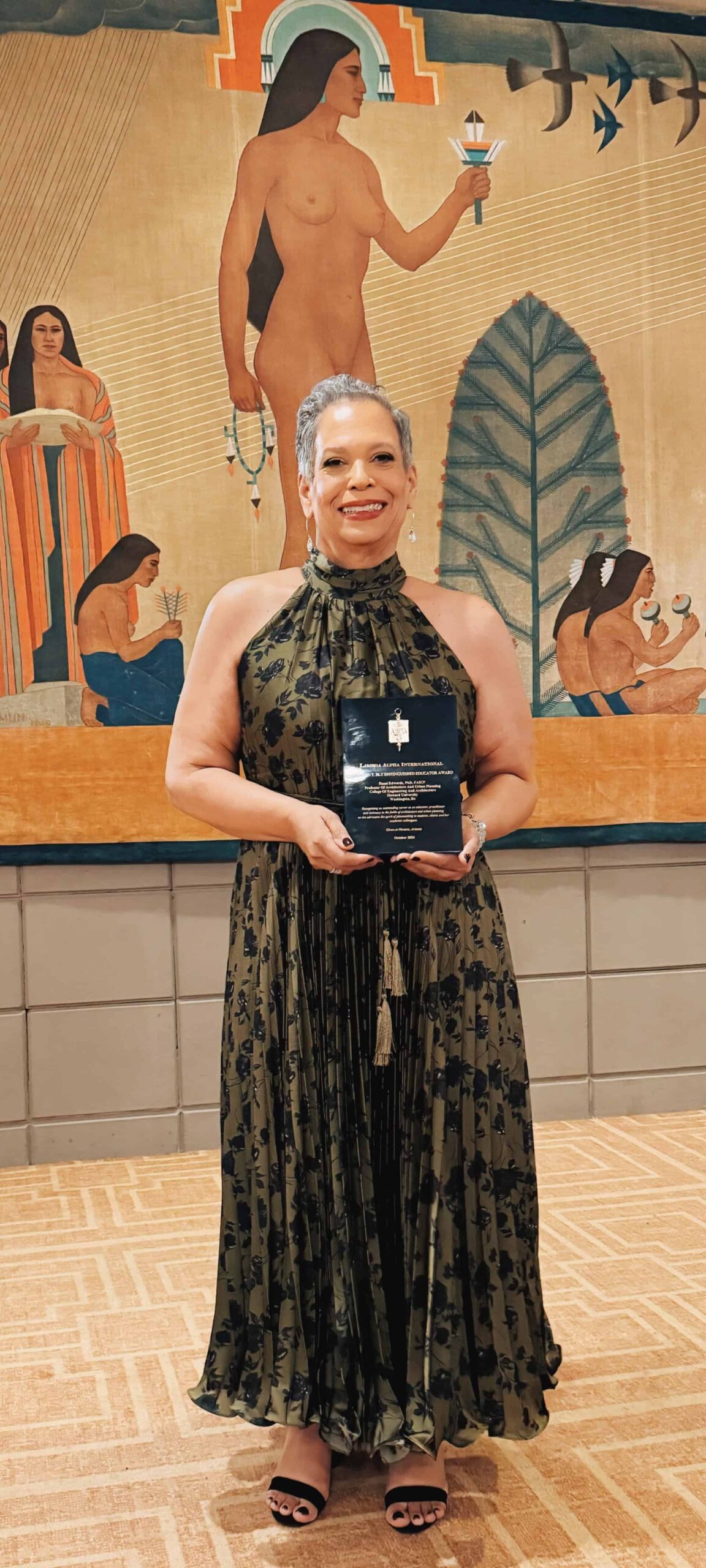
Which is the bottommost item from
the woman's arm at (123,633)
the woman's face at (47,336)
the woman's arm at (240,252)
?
the woman's arm at (123,633)

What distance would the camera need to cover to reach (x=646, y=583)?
15.5 ft

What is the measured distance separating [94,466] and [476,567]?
1368mm

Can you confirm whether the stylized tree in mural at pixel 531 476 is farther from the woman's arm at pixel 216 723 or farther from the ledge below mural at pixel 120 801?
the woman's arm at pixel 216 723

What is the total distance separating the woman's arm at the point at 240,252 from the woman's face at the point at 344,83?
0.30 meters

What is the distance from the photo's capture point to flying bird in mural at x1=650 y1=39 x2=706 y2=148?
470 centimetres

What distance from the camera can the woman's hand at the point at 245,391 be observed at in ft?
14.6

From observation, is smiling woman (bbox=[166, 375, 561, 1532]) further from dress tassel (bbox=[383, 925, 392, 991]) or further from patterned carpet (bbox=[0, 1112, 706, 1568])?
patterned carpet (bbox=[0, 1112, 706, 1568])

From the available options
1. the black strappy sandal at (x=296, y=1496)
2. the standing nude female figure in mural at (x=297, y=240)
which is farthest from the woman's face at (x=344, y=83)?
the black strappy sandal at (x=296, y=1496)

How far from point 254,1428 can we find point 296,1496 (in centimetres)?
41

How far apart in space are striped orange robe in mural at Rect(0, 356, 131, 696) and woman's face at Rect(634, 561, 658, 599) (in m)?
1.85

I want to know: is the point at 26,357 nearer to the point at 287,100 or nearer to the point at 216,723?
the point at 287,100

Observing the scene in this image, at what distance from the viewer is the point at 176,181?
438cm

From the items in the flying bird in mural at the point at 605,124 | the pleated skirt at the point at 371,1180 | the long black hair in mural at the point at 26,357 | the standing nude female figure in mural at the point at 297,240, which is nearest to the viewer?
the pleated skirt at the point at 371,1180

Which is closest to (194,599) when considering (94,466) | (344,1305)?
(94,466)
